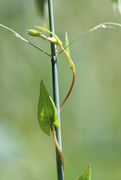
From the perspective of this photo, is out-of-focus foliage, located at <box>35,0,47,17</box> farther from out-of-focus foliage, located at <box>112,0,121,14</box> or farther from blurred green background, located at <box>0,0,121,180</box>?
blurred green background, located at <box>0,0,121,180</box>

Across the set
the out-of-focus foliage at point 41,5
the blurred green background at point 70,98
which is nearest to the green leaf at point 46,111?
the out-of-focus foliage at point 41,5

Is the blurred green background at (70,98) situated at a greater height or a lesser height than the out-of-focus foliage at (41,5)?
lesser

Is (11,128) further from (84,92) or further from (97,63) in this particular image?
(97,63)

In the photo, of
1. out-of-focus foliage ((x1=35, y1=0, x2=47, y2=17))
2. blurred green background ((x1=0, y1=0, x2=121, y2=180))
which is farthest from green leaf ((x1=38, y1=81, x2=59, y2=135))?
blurred green background ((x1=0, y1=0, x2=121, y2=180))

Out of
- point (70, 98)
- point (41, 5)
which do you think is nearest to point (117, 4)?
point (41, 5)

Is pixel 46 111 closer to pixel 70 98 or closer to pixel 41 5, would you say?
pixel 41 5

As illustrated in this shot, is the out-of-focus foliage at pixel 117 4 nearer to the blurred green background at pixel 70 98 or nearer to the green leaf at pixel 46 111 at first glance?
the green leaf at pixel 46 111

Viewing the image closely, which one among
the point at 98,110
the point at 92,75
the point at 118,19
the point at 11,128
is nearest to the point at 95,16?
the point at 118,19
